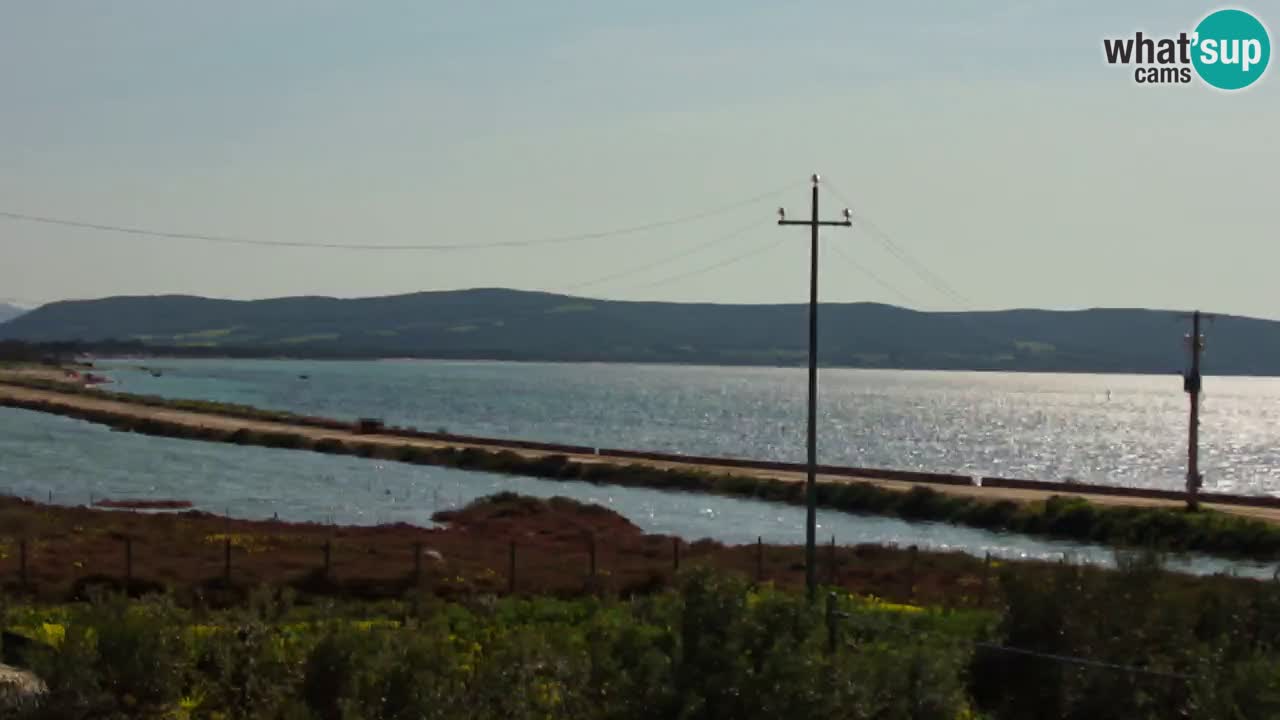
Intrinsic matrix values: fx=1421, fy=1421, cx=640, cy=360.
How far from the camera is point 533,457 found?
112688mm

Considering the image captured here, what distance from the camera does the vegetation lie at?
16.3m

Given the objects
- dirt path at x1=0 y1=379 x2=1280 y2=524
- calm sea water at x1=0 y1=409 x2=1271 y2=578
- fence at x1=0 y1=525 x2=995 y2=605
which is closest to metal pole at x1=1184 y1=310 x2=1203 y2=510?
dirt path at x1=0 y1=379 x2=1280 y2=524

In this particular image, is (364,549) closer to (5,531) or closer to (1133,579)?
(5,531)

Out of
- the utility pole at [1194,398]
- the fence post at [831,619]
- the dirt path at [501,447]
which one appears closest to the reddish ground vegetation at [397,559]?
the fence post at [831,619]

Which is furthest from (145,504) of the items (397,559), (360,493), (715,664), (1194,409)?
(715,664)

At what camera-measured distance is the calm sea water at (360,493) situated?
232 ft

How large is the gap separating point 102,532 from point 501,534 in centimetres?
1778

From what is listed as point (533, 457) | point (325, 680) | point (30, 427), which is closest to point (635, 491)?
point (533, 457)

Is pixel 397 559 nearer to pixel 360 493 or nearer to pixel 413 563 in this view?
pixel 413 563

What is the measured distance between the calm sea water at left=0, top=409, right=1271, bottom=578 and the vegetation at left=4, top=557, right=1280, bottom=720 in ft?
114

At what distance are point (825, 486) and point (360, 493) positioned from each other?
29405 millimetres

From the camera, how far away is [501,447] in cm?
12769

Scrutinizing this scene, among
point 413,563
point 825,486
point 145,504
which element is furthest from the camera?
point 825,486

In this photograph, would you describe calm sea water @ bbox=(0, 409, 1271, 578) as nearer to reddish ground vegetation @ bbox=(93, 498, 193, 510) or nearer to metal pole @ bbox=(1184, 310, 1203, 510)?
reddish ground vegetation @ bbox=(93, 498, 193, 510)
